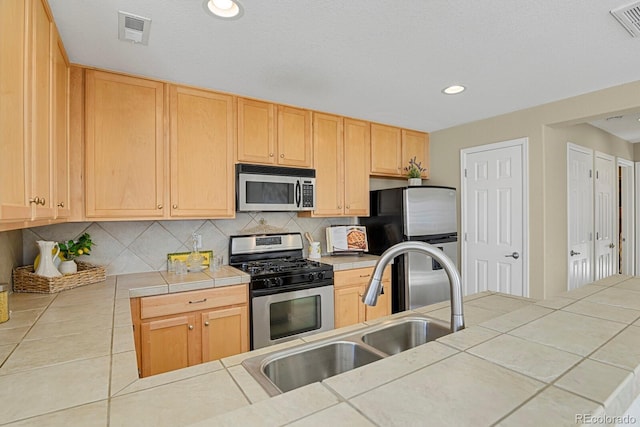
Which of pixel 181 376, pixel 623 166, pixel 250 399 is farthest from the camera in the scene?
pixel 623 166

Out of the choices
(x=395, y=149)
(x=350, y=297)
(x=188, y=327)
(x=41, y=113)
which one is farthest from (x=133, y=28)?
(x=395, y=149)

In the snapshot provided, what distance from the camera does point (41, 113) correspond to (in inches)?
54.1

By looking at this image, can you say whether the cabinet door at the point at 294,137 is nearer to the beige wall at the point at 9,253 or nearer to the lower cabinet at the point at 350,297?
the lower cabinet at the point at 350,297

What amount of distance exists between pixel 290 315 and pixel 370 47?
1.92 meters

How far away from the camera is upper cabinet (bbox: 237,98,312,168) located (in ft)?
8.84

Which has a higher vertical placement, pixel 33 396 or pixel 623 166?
pixel 623 166

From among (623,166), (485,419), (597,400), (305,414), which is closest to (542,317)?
(597,400)

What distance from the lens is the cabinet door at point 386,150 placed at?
3.48 meters

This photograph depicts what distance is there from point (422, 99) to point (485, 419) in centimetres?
268

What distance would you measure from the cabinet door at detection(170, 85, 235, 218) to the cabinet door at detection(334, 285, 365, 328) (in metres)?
1.16

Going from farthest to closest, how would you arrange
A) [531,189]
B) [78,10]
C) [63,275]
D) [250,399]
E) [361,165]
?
[361,165] → [531,189] → [63,275] → [78,10] → [250,399]

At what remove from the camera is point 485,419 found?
1.68ft

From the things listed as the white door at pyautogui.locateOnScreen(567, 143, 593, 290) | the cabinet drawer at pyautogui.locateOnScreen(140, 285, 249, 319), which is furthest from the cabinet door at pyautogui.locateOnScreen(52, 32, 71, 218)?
the white door at pyautogui.locateOnScreen(567, 143, 593, 290)

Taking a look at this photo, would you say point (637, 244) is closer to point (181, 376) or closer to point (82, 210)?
point (181, 376)
